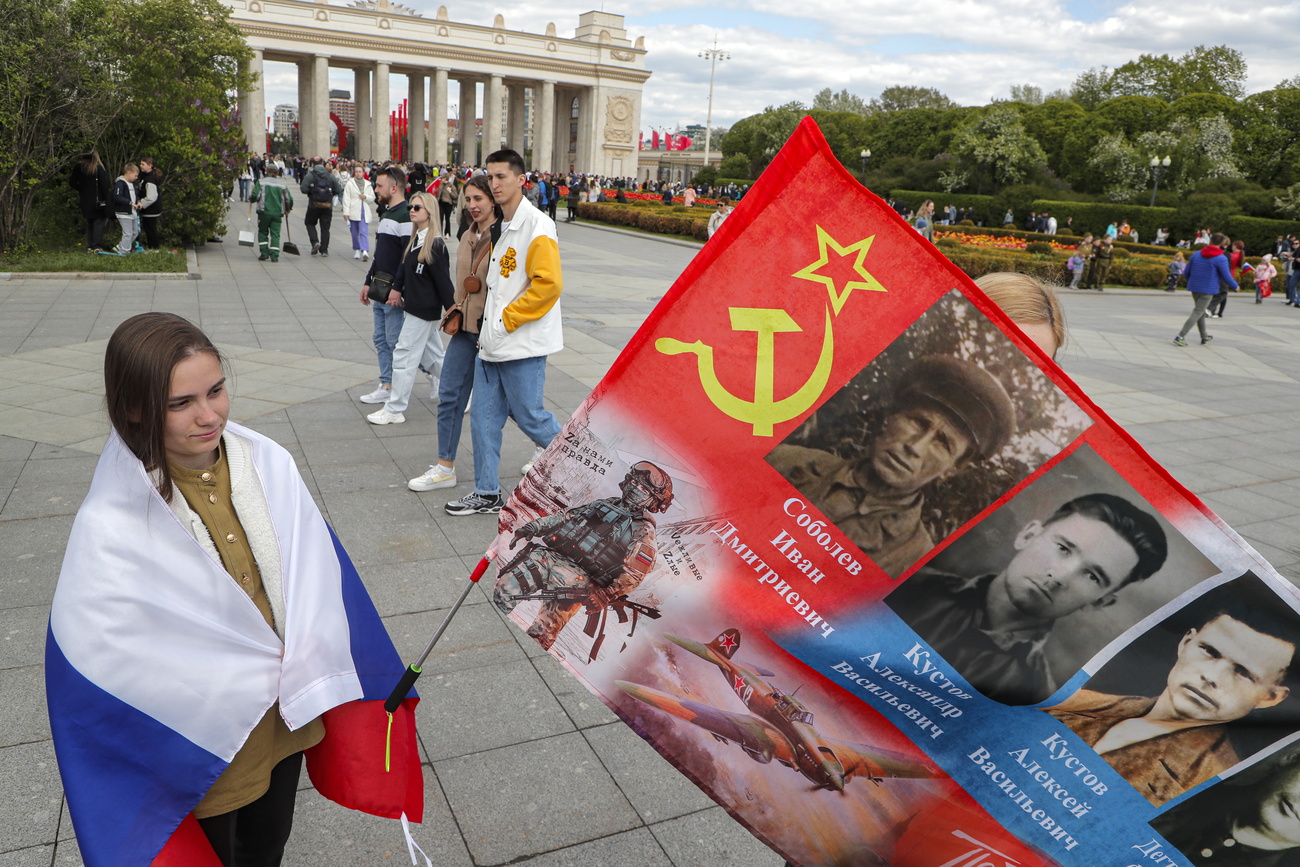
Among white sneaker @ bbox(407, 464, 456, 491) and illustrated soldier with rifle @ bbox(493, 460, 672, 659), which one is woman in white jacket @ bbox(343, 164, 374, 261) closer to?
white sneaker @ bbox(407, 464, 456, 491)

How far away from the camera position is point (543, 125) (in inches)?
3302

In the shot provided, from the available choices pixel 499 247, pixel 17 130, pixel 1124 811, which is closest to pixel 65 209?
pixel 17 130

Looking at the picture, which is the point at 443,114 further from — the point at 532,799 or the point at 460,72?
the point at 532,799

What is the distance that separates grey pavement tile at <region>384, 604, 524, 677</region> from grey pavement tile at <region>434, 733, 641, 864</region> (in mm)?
585

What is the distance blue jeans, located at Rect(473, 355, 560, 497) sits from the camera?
476 cm

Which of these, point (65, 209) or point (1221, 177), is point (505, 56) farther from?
point (65, 209)

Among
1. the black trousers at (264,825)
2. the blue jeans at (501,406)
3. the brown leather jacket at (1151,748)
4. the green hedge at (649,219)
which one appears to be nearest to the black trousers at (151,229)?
the blue jeans at (501,406)

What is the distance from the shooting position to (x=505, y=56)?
81.0 m

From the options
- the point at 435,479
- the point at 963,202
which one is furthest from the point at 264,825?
the point at 963,202

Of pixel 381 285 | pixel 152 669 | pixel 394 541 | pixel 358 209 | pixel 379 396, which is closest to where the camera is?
pixel 152 669

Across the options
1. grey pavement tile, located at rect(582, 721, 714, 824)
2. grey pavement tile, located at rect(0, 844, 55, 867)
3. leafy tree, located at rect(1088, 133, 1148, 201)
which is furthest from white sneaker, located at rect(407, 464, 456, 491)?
leafy tree, located at rect(1088, 133, 1148, 201)

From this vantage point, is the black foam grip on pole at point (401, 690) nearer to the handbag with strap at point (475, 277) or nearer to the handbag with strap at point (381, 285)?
the handbag with strap at point (475, 277)

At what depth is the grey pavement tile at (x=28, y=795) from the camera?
2.49 m

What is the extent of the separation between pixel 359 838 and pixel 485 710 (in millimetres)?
729
